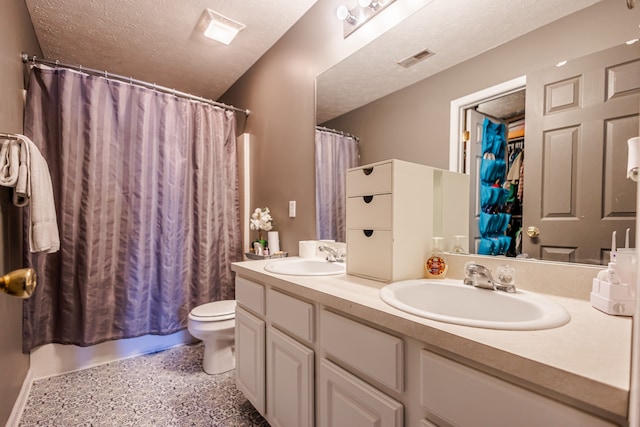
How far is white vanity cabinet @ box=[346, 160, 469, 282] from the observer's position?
1.06m

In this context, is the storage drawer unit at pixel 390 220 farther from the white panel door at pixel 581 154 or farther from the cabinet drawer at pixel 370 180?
the white panel door at pixel 581 154

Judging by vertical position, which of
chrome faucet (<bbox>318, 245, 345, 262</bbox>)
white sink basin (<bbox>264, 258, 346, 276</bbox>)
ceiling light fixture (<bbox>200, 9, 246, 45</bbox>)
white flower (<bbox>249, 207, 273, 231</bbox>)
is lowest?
white sink basin (<bbox>264, 258, 346, 276</bbox>)

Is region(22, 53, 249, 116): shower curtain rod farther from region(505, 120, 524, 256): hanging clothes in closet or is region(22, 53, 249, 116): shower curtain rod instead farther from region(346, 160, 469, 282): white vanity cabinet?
region(505, 120, 524, 256): hanging clothes in closet

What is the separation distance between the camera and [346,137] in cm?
159

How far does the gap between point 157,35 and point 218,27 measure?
0.49 metres

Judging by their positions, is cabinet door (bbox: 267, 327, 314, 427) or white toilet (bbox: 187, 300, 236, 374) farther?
white toilet (bbox: 187, 300, 236, 374)

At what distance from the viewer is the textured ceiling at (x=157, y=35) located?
1.74 metres

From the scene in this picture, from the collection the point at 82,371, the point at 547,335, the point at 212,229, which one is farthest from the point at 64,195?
the point at 547,335

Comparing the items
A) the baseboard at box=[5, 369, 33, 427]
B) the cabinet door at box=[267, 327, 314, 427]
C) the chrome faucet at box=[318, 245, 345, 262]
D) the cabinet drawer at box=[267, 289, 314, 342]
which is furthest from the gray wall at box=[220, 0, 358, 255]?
the baseboard at box=[5, 369, 33, 427]

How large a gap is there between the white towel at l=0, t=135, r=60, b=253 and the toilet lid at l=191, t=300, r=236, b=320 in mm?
873

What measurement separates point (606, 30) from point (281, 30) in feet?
Result: 5.85

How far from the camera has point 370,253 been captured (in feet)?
3.71

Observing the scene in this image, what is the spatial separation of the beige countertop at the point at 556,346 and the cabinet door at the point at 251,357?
24.5 inches

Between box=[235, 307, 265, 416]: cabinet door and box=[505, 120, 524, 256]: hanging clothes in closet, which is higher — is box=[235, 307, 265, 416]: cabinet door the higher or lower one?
the lower one
